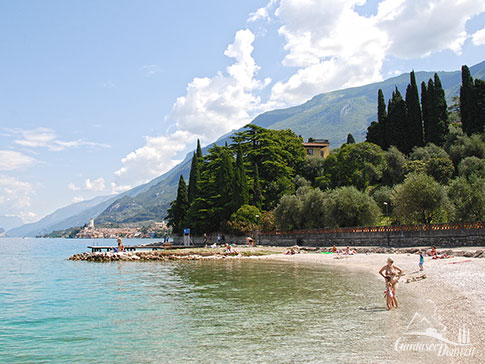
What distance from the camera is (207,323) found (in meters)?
14.8

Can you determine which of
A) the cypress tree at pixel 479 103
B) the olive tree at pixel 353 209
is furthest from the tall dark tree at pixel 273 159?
the cypress tree at pixel 479 103

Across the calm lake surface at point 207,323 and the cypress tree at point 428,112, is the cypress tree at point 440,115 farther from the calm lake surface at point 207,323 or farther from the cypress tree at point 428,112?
the calm lake surface at point 207,323

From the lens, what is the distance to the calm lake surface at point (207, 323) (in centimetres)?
1109

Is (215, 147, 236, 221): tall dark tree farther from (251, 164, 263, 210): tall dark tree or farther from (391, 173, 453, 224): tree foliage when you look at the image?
(391, 173, 453, 224): tree foliage

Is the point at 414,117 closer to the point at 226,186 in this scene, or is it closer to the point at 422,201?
the point at 422,201

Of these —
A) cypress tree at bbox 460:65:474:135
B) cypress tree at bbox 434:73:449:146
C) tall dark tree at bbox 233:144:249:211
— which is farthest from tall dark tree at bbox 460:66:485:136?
tall dark tree at bbox 233:144:249:211

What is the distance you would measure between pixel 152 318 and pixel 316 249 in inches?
1469

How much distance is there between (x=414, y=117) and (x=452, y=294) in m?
63.5

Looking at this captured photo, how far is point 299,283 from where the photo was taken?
24.5m

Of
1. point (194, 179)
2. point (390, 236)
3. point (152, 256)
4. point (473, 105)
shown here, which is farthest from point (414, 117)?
point (152, 256)

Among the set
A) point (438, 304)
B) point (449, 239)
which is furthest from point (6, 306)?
point (449, 239)

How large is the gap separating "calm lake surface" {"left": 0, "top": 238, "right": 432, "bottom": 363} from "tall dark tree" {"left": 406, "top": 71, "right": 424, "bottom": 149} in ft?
183

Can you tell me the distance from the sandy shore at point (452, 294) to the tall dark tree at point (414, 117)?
149 feet

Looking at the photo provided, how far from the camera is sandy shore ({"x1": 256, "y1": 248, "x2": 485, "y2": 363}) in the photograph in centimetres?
1053
